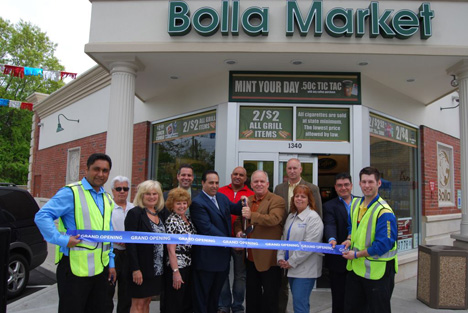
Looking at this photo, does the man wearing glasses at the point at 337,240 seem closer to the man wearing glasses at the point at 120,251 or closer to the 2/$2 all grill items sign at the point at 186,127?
the man wearing glasses at the point at 120,251

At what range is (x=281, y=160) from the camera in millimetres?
6461

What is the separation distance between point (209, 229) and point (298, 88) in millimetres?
3778

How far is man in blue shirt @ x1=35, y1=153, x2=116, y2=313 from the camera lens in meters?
2.77

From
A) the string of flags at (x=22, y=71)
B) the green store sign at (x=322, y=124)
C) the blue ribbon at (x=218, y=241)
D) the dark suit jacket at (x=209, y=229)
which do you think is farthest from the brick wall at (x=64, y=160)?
the blue ribbon at (x=218, y=241)

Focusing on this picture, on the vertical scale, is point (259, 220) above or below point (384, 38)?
below

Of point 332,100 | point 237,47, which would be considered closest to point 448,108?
point 332,100

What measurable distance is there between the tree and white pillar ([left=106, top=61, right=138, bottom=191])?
971 inches

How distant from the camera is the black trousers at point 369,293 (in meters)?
3.27

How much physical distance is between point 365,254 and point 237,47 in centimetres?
379

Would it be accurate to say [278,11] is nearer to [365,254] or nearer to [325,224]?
[325,224]

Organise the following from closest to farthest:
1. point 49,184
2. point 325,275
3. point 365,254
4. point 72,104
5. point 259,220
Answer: point 365,254, point 259,220, point 325,275, point 72,104, point 49,184

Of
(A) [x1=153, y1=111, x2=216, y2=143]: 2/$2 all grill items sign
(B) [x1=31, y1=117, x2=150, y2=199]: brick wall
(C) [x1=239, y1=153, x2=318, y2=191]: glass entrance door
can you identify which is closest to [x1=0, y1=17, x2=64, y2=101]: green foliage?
(B) [x1=31, y1=117, x2=150, y2=199]: brick wall

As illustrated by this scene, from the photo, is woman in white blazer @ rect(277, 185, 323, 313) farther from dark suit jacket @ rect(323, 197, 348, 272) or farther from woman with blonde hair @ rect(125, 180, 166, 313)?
woman with blonde hair @ rect(125, 180, 166, 313)

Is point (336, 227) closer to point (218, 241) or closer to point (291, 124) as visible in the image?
point (218, 241)
